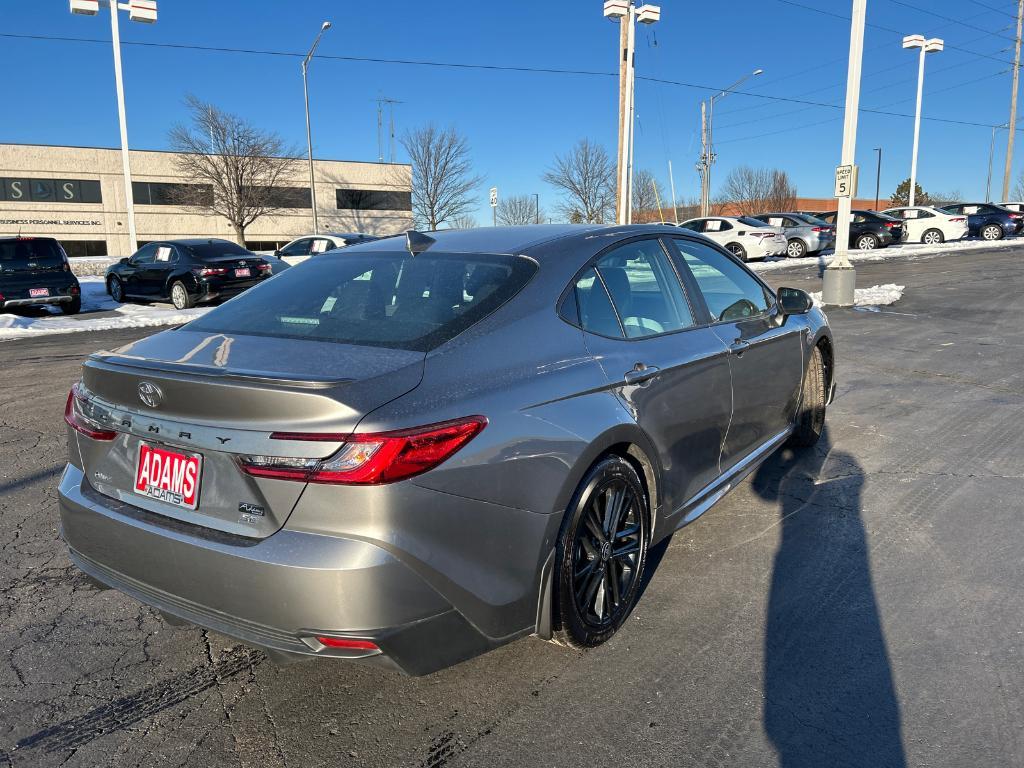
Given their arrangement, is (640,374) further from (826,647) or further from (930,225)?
(930,225)

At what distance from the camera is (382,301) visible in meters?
2.98

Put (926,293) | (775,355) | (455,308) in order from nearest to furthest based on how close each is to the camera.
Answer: (455,308)
(775,355)
(926,293)

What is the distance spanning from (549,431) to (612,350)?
61cm

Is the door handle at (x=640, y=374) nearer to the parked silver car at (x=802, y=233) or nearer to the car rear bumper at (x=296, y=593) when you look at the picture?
the car rear bumper at (x=296, y=593)

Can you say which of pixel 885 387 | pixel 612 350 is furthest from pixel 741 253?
pixel 612 350

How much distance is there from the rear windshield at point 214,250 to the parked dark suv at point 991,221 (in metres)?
29.3

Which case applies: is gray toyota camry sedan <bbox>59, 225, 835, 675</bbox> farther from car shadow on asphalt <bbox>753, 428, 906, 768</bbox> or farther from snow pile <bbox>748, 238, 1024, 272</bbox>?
snow pile <bbox>748, 238, 1024, 272</bbox>

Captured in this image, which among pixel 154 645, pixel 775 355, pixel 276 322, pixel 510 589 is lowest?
pixel 154 645

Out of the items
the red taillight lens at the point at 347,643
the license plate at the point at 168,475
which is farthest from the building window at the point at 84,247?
the red taillight lens at the point at 347,643

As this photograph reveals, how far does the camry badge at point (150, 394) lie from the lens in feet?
7.74

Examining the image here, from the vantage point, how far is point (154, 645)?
9.70ft

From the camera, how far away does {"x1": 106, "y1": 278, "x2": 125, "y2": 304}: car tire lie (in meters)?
17.5

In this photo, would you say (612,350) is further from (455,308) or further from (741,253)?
(741,253)

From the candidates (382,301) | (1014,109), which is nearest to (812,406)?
(382,301)
